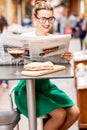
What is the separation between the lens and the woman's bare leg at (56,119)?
10.5 ft

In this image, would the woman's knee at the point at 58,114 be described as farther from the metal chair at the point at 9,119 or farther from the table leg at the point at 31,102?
the metal chair at the point at 9,119

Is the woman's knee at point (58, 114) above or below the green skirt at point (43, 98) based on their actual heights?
below

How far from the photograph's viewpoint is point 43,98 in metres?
3.22

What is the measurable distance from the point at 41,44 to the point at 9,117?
2.29ft

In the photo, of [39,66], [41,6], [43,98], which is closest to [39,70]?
[39,66]

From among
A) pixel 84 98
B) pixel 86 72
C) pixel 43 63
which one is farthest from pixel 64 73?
pixel 86 72

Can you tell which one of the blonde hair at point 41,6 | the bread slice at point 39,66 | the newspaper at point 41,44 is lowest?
the bread slice at point 39,66

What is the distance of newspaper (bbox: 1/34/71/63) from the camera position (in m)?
3.08

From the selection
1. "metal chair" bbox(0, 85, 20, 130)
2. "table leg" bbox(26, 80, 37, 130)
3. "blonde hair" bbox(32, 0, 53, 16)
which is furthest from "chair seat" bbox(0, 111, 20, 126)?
"blonde hair" bbox(32, 0, 53, 16)

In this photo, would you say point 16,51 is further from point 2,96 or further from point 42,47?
point 2,96

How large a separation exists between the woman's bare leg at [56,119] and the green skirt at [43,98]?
0.04 m

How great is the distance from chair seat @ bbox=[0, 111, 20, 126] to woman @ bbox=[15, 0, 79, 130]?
8 centimetres

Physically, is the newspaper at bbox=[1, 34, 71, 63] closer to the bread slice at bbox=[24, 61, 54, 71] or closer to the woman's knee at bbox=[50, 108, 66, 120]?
the bread slice at bbox=[24, 61, 54, 71]

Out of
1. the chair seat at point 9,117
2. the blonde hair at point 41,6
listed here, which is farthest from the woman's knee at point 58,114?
the blonde hair at point 41,6
